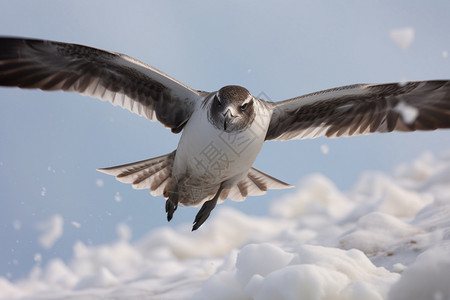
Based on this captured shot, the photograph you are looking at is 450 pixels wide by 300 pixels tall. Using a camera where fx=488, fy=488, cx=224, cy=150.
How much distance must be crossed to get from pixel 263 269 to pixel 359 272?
0.86 meters

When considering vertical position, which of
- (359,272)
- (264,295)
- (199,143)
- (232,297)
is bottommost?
(232,297)

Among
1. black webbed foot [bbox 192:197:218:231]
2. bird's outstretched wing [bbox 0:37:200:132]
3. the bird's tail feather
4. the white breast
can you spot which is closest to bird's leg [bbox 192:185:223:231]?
black webbed foot [bbox 192:197:218:231]

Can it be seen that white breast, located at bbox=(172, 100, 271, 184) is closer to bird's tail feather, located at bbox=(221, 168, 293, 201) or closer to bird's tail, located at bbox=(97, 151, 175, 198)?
bird's tail, located at bbox=(97, 151, 175, 198)

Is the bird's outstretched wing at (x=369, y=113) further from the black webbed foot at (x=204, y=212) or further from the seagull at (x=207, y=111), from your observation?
the black webbed foot at (x=204, y=212)

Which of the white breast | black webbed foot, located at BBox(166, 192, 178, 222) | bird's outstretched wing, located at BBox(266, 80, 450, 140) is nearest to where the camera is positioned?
the white breast

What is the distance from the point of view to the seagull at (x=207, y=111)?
4.76 metres

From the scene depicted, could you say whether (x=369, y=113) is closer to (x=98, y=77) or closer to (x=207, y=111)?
(x=207, y=111)

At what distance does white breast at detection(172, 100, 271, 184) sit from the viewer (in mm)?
4695

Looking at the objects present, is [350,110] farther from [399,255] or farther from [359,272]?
[359,272]

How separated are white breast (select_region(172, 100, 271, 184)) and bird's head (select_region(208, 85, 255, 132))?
84 millimetres

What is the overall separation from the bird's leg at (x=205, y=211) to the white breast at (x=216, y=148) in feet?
0.96

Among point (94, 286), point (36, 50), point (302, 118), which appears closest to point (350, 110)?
point (302, 118)

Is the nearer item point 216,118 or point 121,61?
point 216,118

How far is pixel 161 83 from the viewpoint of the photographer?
5285mm
